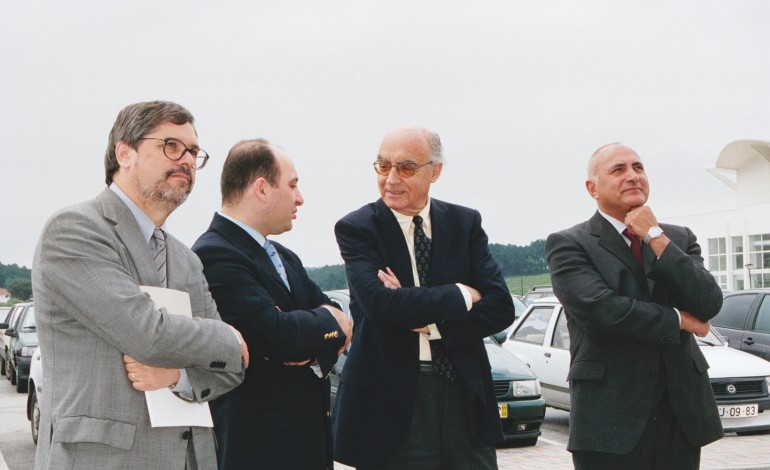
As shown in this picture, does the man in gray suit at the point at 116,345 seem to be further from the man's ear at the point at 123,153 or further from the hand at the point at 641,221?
the hand at the point at 641,221

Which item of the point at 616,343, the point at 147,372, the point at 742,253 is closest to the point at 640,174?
the point at 616,343

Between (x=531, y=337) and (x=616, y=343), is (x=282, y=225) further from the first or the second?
(x=531, y=337)

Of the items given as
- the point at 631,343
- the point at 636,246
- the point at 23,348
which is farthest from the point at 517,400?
the point at 23,348

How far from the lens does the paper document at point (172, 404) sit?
2.56 m

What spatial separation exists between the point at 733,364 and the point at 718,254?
169ft

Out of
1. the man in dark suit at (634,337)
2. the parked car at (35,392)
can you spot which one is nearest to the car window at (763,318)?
the man in dark suit at (634,337)

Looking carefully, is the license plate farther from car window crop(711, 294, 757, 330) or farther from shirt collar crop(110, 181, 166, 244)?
shirt collar crop(110, 181, 166, 244)

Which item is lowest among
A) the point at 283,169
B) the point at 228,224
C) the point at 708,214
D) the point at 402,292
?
the point at 402,292

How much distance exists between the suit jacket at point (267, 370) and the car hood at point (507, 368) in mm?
5804

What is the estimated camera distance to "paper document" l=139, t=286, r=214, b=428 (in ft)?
8.39

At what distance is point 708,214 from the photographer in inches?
2298

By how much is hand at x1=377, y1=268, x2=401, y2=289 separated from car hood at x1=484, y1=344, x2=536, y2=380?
558 cm

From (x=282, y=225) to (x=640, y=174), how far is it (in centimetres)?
173

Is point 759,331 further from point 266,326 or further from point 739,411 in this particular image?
point 266,326
